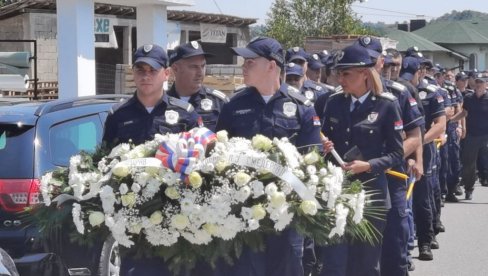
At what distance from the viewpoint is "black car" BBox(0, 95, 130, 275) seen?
6047 millimetres

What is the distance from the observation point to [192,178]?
4.25 meters

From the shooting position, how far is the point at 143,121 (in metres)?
5.28

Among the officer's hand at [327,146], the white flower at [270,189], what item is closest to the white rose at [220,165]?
the white flower at [270,189]

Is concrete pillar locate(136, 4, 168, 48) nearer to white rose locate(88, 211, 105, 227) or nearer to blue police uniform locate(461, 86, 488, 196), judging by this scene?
blue police uniform locate(461, 86, 488, 196)

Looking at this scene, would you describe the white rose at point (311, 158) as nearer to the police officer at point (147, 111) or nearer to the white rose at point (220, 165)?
the white rose at point (220, 165)

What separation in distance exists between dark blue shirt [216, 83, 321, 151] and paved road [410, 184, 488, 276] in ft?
12.5

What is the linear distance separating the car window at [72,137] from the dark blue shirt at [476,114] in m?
9.28

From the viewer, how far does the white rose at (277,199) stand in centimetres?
428

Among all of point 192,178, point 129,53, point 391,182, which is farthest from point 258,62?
point 129,53

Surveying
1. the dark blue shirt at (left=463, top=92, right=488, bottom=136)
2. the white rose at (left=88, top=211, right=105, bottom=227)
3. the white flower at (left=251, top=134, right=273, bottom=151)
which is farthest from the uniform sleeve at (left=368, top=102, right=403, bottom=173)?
the dark blue shirt at (left=463, top=92, right=488, bottom=136)

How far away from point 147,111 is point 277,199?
1.34 m

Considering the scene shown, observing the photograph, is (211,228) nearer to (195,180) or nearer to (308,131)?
(195,180)

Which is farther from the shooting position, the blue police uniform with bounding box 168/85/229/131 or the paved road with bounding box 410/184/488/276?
the paved road with bounding box 410/184/488/276

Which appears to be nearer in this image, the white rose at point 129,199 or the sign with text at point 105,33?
the white rose at point 129,199
